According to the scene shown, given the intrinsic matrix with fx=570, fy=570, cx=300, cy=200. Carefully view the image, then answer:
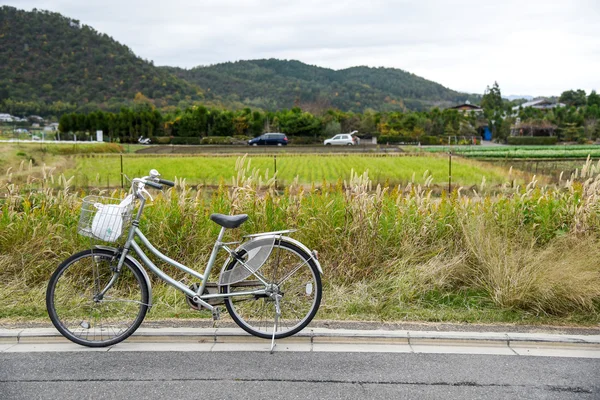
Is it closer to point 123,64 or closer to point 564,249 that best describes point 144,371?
point 564,249

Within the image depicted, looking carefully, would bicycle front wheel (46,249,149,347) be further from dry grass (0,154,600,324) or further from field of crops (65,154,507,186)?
field of crops (65,154,507,186)

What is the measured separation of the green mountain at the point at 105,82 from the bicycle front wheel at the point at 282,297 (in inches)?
3480

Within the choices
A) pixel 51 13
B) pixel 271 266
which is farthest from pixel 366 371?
pixel 51 13

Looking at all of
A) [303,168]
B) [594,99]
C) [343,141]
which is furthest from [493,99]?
[303,168]

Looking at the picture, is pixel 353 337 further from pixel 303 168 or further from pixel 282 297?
pixel 303 168

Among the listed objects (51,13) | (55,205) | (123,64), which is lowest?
(55,205)

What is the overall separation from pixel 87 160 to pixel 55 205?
29575 mm

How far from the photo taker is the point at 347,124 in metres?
65.9

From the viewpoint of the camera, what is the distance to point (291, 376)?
3.70 metres

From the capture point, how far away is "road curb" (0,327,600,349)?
4195 mm

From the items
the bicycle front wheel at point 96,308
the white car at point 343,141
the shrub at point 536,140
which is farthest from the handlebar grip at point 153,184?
the shrub at point 536,140

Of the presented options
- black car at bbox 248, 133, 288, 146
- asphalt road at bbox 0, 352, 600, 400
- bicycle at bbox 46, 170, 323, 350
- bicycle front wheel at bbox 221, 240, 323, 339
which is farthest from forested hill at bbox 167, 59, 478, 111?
asphalt road at bbox 0, 352, 600, 400

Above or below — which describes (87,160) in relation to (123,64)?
below

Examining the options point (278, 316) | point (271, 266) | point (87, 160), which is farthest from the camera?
point (87, 160)
